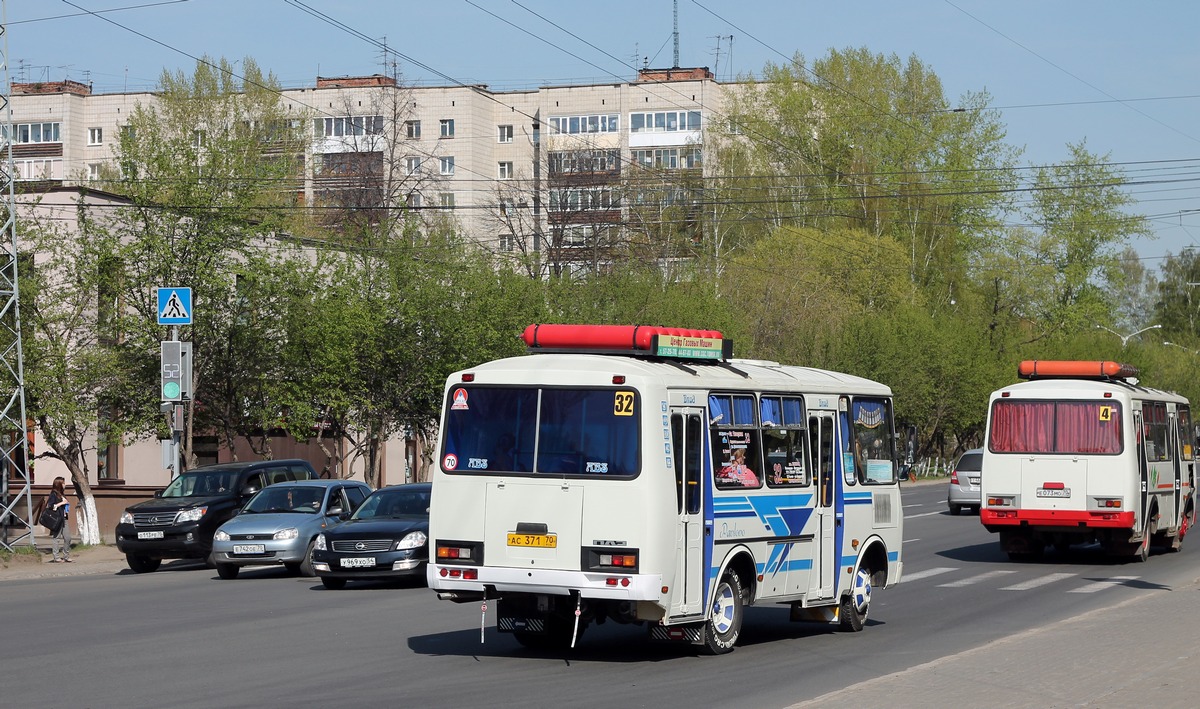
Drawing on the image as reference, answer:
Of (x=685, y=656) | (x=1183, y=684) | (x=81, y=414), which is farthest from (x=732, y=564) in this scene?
(x=81, y=414)

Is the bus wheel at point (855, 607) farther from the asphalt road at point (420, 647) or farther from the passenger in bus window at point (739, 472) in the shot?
the passenger in bus window at point (739, 472)

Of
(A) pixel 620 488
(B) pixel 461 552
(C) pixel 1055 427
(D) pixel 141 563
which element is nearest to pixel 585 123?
(D) pixel 141 563

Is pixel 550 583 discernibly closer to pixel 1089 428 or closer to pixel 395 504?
pixel 395 504

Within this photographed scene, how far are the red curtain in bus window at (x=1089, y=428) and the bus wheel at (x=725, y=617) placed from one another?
475 inches

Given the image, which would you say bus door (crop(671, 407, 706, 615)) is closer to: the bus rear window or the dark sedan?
the dark sedan

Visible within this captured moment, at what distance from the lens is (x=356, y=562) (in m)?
21.4

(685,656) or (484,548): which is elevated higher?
(484,548)

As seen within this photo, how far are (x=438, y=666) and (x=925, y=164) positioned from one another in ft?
219

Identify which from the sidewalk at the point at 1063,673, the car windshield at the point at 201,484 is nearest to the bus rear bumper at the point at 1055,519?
the sidewalk at the point at 1063,673

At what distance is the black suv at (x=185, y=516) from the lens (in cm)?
2614

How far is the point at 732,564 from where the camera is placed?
45.3 ft

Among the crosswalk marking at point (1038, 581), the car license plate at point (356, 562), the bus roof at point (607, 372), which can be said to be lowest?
the crosswalk marking at point (1038, 581)

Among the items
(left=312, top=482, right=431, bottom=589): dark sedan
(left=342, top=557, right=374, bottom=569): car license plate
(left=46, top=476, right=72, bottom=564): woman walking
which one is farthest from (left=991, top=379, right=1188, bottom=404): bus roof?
(left=46, top=476, right=72, bottom=564): woman walking

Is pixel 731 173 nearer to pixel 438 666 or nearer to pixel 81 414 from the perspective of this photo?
pixel 81 414
